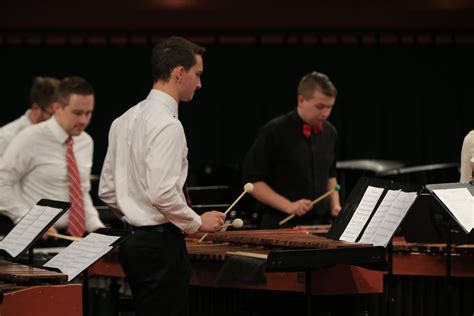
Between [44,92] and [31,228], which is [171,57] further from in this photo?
[44,92]

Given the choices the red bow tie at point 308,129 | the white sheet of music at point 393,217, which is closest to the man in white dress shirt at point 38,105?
the red bow tie at point 308,129

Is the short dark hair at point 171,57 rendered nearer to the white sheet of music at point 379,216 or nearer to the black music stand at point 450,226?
the white sheet of music at point 379,216

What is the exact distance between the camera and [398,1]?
9.88 m

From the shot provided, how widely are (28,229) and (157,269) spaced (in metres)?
0.66

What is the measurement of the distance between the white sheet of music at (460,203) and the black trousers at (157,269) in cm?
110

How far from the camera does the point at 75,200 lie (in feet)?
21.6

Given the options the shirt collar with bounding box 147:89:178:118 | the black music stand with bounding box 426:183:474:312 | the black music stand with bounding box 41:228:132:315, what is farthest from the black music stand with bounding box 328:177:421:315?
the black music stand with bounding box 41:228:132:315

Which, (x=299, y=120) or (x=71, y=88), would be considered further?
(x=299, y=120)

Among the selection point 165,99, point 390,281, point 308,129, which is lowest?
point 390,281

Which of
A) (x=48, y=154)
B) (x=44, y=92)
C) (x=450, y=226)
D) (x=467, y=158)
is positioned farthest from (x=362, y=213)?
(x=44, y=92)

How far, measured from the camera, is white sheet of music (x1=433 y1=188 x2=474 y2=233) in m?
4.59

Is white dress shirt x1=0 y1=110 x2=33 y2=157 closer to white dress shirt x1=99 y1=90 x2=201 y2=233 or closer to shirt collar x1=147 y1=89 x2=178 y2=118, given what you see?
white dress shirt x1=99 y1=90 x2=201 y2=233

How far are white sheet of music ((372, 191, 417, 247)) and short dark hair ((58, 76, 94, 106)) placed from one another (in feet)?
7.51

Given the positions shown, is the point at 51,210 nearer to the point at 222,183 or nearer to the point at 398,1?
the point at 222,183
